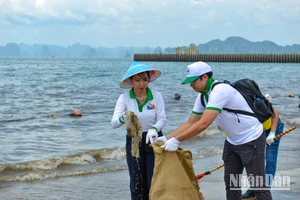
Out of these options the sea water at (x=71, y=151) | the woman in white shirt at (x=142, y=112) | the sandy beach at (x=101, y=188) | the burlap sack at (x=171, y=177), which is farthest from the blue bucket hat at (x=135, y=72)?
the sea water at (x=71, y=151)

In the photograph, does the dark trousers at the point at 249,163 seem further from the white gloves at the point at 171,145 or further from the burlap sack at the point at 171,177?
the white gloves at the point at 171,145

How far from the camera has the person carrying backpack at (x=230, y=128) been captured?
4.11 metres

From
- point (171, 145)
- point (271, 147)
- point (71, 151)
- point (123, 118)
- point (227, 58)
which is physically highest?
point (123, 118)

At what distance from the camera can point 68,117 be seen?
56.0 ft

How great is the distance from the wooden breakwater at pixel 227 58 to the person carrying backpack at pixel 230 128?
83152 millimetres

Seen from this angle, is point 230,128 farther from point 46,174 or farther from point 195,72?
point 46,174

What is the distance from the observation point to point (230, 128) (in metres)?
4.40

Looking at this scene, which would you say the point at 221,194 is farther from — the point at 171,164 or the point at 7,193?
the point at 7,193

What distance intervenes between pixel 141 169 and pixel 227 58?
89720 mm

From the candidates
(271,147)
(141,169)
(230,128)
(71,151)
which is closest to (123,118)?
(141,169)

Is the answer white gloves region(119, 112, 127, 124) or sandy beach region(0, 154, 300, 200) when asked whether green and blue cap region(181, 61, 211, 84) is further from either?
sandy beach region(0, 154, 300, 200)

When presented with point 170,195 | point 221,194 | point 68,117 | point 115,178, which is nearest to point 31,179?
point 115,178

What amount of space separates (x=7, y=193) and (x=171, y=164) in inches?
164

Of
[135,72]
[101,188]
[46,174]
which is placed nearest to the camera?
[135,72]
